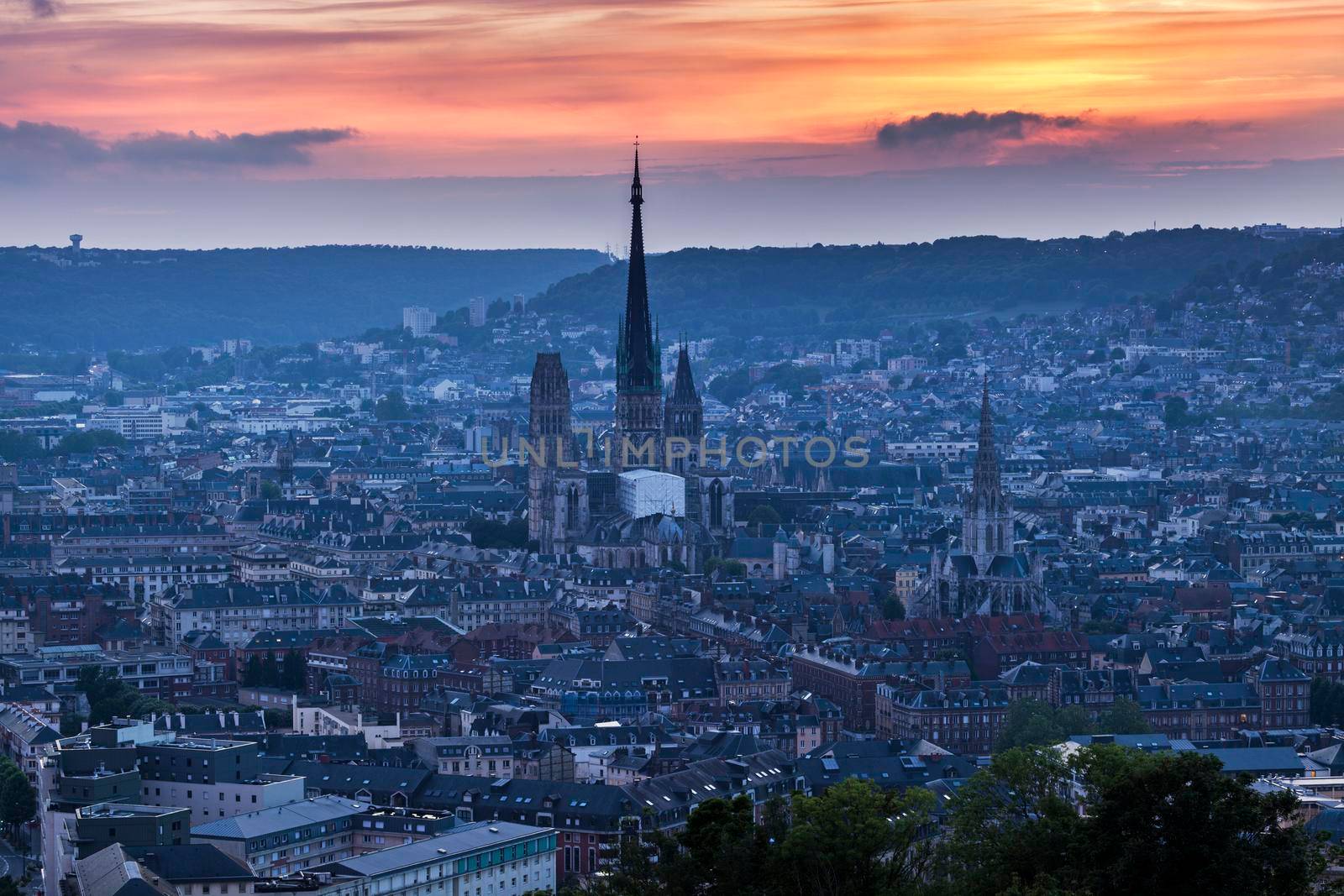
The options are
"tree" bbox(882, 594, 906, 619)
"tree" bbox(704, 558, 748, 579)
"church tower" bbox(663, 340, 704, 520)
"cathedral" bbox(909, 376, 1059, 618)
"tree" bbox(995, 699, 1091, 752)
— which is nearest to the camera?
"tree" bbox(995, 699, 1091, 752)

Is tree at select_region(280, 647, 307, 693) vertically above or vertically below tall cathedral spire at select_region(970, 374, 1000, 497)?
below

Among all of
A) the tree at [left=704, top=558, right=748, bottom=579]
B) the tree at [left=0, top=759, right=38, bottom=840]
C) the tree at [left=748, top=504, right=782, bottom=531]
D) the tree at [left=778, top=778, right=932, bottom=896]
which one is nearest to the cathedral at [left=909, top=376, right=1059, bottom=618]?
the tree at [left=704, top=558, right=748, bottom=579]

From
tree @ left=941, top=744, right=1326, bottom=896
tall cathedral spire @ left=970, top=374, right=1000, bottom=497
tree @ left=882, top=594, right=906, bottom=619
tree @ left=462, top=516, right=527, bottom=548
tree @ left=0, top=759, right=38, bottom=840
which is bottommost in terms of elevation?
tree @ left=0, top=759, right=38, bottom=840

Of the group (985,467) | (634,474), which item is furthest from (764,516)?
(985,467)

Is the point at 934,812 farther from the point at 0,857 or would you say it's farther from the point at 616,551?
the point at 616,551

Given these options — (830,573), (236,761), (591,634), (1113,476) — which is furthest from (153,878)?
(1113,476)

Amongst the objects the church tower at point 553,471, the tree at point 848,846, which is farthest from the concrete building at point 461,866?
the church tower at point 553,471

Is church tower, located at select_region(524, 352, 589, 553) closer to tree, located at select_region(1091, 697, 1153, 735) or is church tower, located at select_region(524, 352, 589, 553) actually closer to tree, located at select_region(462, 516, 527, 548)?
tree, located at select_region(462, 516, 527, 548)
